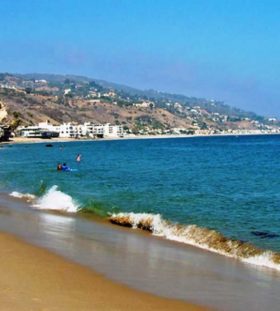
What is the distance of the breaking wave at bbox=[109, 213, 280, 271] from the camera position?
47.2 feet

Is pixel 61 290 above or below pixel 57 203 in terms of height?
above

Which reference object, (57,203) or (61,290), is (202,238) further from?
(57,203)

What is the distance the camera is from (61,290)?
31.7ft

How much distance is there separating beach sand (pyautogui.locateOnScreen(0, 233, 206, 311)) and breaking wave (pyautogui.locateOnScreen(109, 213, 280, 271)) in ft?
15.3

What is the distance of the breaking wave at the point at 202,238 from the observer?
1438cm

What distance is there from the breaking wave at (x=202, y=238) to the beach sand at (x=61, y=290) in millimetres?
4649

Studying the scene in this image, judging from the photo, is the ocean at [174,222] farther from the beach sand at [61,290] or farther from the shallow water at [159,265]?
the beach sand at [61,290]

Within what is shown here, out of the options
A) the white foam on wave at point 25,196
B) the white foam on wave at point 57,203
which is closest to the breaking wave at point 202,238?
the white foam on wave at point 57,203

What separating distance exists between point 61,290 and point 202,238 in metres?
7.83

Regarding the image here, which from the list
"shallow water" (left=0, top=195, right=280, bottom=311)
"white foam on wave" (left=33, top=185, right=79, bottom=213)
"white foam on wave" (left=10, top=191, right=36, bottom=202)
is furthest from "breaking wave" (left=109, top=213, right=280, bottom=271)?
"white foam on wave" (left=10, top=191, right=36, bottom=202)

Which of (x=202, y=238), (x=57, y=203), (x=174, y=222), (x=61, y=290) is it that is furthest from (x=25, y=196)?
(x=61, y=290)

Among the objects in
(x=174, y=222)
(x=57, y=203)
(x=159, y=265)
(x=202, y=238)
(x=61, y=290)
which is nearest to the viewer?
(x=61, y=290)

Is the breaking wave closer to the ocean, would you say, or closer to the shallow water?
the ocean

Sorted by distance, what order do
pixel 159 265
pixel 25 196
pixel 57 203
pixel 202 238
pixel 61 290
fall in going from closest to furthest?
1. pixel 61 290
2. pixel 159 265
3. pixel 202 238
4. pixel 57 203
5. pixel 25 196
